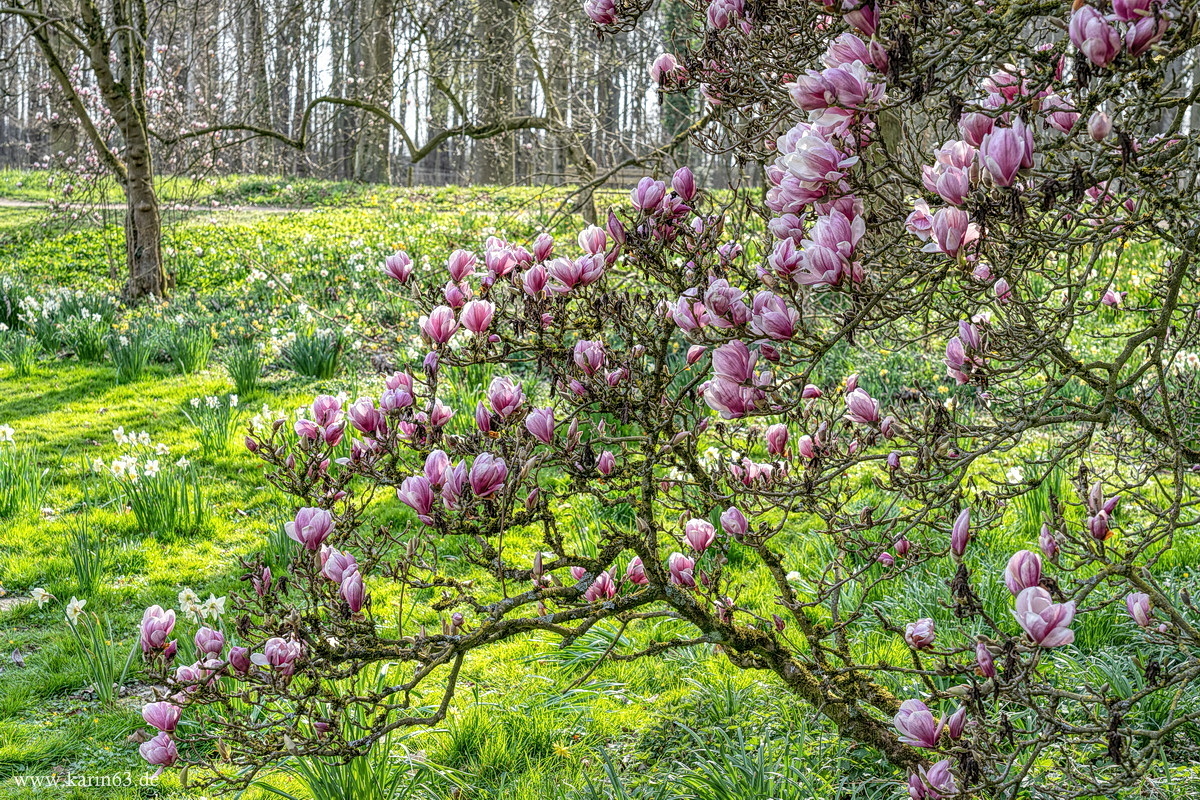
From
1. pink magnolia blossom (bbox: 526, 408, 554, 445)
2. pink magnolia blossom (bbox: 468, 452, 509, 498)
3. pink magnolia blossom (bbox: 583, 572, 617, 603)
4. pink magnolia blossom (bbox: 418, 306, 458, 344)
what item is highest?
pink magnolia blossom (bbox: 418, 306, 458, 344)

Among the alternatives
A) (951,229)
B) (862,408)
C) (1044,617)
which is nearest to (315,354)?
(862,408)

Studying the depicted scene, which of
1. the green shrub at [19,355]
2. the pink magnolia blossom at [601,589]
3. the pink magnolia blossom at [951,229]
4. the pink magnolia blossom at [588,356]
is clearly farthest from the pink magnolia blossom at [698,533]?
the green shrub at [19,355]

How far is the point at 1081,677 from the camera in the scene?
9.25 feet

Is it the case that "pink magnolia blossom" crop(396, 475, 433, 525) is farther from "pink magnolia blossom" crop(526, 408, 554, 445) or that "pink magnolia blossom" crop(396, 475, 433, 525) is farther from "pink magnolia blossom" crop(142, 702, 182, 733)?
"pink magnolia blossom" crop(142, 702, 182, 733)

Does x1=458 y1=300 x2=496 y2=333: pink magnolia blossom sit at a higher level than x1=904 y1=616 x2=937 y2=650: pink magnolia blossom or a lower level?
higher

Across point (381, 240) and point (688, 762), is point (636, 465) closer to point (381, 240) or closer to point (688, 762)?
point (688, 762)

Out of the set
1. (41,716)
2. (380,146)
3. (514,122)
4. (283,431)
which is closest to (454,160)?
(380,146)

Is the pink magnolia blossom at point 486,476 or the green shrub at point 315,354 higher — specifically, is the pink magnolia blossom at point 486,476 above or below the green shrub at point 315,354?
above

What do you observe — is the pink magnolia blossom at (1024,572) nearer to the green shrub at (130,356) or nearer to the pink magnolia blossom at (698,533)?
the pink magnolia blossom at (698,533)

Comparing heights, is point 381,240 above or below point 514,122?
below

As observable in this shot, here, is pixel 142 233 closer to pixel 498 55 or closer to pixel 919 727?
pixel 498 55

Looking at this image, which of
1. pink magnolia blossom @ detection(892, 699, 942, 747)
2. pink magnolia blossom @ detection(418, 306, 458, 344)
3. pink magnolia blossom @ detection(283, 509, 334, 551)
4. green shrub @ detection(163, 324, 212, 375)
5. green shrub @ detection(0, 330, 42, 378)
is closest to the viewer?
pink magnolia blossom @ detection(892, 699, 942, 747)

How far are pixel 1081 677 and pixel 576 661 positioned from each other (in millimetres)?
1654

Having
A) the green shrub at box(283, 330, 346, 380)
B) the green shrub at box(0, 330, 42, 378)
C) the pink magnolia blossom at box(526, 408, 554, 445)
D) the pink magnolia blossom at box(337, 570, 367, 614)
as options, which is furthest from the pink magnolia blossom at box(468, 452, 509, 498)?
the green shrub at box(0, 330, 42, 378)
